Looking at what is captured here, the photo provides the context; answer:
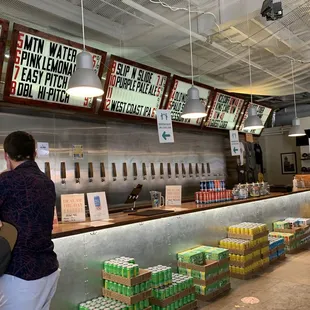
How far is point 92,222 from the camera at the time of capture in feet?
10.2

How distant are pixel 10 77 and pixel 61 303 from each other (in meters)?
2.30

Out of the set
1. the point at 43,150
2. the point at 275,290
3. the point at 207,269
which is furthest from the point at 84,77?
the point at 275,290

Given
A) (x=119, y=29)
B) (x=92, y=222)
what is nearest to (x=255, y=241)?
(x=92, y=222)

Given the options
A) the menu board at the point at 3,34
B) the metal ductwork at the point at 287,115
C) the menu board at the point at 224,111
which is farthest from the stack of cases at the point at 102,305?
the metal ductwork at the point at 287,115

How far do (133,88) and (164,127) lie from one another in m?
0.79

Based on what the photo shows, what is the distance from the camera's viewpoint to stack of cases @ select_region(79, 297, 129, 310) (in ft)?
9.09

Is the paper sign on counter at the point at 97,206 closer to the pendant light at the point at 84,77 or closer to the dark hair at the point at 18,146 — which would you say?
the pendant light at the point at 84,77

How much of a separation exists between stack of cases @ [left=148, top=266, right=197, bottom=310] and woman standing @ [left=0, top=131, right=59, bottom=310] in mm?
1530

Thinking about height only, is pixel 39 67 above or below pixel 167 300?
above

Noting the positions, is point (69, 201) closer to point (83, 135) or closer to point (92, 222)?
point (92, 222)

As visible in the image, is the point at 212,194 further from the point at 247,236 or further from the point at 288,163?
the point at 288,163

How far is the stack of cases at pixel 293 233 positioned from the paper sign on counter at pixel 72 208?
3.54 metres

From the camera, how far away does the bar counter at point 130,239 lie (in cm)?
278

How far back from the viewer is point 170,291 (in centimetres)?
318
